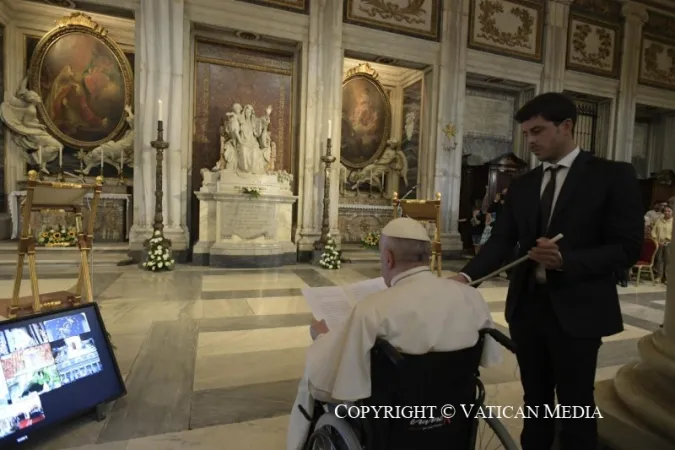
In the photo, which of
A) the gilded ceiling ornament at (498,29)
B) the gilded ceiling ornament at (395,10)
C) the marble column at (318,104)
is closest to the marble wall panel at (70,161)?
the marble column at (318,104)

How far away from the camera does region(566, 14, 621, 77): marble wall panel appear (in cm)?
1106

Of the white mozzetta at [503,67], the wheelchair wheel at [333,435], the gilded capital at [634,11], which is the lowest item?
the wheelchair wheel at [333,435]

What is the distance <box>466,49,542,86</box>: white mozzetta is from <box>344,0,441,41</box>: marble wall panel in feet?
3.59

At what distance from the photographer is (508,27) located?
10328mm

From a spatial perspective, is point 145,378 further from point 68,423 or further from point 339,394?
point 339,394

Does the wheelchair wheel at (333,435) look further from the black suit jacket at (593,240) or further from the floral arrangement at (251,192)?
the floral arrangement at (251,192)

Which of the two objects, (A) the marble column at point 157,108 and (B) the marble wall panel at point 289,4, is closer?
(A) the marble column at point 157,108

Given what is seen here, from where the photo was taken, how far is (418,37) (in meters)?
9.45

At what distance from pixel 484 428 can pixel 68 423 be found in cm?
229

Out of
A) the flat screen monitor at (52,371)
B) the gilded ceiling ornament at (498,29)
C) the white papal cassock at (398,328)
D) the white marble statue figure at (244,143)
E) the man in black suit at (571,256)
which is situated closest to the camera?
the white papal cassock at (398,328)

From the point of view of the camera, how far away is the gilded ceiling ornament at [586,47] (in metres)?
11.1

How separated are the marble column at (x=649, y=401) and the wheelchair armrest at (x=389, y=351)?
4.25ft

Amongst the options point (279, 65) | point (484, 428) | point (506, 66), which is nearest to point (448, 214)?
point (506, 66)

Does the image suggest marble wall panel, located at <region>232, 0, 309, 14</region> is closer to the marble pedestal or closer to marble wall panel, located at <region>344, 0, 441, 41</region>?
marble wall panel, located at <region>344, 0, 441, 41</region>
